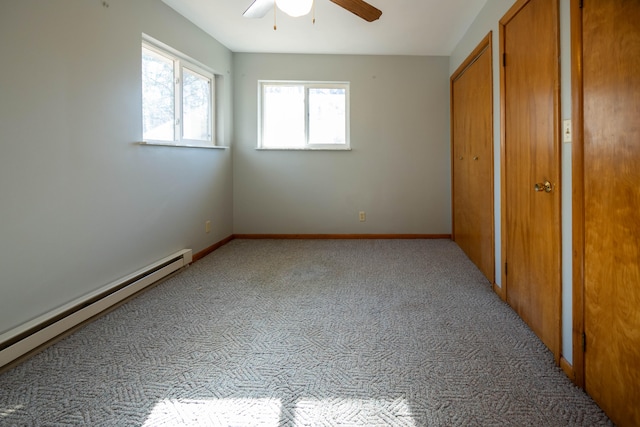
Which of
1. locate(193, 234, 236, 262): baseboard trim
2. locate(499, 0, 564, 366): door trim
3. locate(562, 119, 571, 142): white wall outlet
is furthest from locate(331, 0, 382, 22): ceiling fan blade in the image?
locate(193, 234, 236, 262): baseboard trim

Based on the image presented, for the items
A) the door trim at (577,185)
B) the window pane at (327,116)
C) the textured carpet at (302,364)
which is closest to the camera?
the textured carpet at (302,364)

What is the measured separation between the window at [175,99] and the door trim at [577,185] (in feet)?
8.84

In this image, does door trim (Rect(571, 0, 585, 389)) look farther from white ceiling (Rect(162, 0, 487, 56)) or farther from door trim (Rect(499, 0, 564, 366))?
white ceiling (Rect(162, 0, 487, 56))

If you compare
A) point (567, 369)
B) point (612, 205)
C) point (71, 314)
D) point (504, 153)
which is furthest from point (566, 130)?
point (71, 314)

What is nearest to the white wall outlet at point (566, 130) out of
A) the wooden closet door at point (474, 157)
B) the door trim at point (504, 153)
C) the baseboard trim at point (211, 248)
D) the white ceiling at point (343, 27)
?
the door trim at point (504, 153)

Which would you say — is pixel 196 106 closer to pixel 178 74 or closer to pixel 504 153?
pixel 178 74

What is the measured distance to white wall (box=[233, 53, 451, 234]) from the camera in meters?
4.35

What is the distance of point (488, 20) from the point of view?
277 centimetres

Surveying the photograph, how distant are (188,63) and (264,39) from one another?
901mm

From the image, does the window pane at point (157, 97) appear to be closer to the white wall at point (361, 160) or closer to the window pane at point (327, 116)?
the white wall at point (361, 160)

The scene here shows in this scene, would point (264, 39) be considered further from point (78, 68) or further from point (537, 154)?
point (537, 154)

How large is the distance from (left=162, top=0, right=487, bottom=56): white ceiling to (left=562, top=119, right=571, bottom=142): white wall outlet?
1.84 m

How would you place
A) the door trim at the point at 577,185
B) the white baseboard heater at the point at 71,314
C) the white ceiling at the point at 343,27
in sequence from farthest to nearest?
the white ceiling at the point at 343,27 → the white baseboard heater at the point at 71,314 → the door trim at the point at 577,185

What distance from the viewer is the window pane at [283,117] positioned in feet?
14.6
